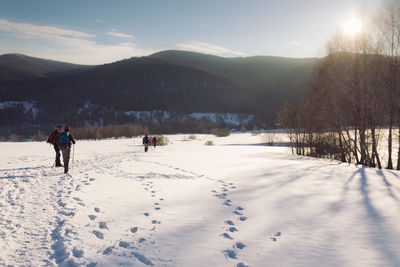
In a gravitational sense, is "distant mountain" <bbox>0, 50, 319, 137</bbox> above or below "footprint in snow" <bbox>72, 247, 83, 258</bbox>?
above

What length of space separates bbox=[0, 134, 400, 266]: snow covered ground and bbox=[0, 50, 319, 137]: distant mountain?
10481cm

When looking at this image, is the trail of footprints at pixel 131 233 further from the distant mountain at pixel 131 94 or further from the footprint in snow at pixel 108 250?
the distant mountain at pixel 131 94

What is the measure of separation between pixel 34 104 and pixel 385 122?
468 ft

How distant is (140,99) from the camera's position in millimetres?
135625

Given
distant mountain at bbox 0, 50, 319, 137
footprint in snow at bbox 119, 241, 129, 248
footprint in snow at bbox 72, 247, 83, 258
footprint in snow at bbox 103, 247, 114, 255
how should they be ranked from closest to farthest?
footprint in snow at bbox 72, 247, 83, 258
footprint in snow at bbox 103, 247, 114, 255
footprint in snow at bbox 119, 241, 129, 248
distant mountain at bbox 0, 50, 319, 137

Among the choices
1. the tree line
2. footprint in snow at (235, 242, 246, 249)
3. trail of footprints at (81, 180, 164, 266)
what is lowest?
footprint in snow at (235, 242, 246, 249)

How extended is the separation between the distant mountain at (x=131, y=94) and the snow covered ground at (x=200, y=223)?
344ft

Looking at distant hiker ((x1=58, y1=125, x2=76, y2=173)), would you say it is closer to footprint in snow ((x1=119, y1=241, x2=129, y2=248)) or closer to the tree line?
footprint in snow ((x1=119, y1=241, x2=129, y2=248))

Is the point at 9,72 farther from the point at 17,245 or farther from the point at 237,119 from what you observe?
the point at 17,245

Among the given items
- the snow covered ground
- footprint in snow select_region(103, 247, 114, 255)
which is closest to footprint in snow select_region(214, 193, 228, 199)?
the snow covered ground

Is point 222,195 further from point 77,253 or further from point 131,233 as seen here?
point 77,253

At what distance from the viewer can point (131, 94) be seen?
142000mm

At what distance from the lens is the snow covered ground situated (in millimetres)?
3484

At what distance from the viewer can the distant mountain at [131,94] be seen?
109 m
